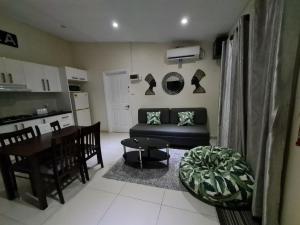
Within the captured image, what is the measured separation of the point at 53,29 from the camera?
3.82 m

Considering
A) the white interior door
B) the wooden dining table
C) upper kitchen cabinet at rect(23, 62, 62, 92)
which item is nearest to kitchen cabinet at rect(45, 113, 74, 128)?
upper kitchen cabinet at rect(23, 62, 62, 92)

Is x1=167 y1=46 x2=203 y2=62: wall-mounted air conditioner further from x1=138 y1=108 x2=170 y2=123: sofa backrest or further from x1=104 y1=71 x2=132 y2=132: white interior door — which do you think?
x1=104 y1=71 x2=132 y2=132: white interior door

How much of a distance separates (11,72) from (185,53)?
385cm

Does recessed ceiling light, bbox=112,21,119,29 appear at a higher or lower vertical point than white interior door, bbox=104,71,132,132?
higher

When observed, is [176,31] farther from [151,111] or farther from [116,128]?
[116,128]

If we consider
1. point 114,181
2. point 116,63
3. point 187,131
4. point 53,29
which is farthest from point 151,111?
point 53,29

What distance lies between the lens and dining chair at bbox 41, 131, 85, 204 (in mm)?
1813

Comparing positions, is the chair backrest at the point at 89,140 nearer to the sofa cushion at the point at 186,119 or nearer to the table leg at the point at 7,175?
the table leg at the point at 7,175

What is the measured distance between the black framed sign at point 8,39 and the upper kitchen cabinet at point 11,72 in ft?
1.59

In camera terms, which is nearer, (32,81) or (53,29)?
(32,81)

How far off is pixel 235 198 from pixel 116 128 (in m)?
4.05

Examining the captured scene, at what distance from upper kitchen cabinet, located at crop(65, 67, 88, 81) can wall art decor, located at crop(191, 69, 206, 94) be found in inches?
132

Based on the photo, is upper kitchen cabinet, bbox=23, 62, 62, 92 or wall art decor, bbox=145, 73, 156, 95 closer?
upper kitchen cabinet, bbox=23, 62, 62, 92

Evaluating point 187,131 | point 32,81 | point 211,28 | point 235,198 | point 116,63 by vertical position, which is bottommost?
point 235,198
